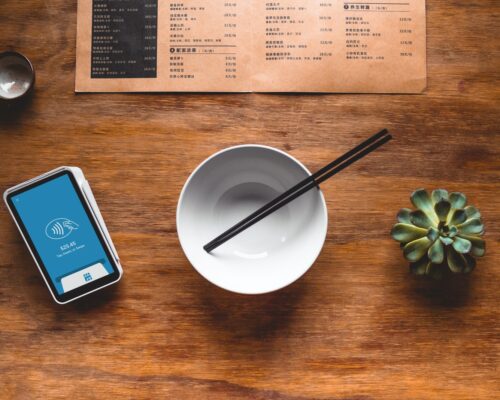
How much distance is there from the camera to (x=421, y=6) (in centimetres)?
88

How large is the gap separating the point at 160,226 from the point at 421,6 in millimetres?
613

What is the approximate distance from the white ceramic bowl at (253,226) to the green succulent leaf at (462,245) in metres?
0.21

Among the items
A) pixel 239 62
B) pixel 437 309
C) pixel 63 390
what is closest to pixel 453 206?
pixel 437 309

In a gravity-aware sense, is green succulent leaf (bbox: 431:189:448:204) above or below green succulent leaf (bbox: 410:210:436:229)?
above

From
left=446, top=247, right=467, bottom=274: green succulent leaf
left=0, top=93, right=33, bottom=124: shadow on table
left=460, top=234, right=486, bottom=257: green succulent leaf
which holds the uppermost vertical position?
left=0, top=93, right=33, bottom=124: shadow on table

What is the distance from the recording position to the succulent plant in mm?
790

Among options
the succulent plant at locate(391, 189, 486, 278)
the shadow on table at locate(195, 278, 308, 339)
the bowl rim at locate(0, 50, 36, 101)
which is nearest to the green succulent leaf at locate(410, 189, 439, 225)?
the succulent plant at locate(391, 189, 486, 278)

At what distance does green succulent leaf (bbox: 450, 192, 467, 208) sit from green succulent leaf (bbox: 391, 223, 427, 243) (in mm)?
68

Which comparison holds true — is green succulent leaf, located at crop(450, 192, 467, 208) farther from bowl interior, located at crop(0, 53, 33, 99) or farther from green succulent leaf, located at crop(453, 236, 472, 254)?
bowl interior, located at crop(0, 53, 33, 99)

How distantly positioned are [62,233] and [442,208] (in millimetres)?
637

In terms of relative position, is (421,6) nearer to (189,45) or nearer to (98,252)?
(189,45)

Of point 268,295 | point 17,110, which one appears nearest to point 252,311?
point 268,295

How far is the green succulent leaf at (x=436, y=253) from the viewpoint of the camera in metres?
0.79

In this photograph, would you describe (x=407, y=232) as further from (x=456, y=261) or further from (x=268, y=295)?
(x=268, y=295)
